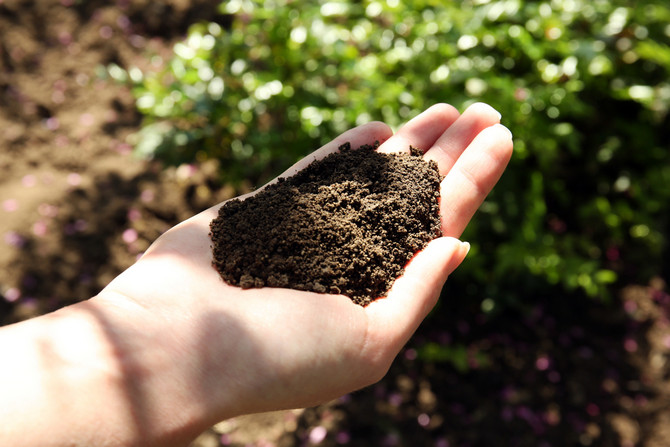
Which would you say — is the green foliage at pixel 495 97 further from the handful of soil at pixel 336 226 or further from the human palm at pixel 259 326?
the human palm at pixel 259 326

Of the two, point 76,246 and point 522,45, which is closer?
point 522,45

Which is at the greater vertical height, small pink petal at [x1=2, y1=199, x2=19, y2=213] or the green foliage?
the green foliage

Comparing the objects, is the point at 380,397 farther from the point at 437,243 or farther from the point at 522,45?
the point at 522,45

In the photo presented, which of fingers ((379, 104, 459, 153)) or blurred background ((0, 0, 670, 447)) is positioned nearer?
fingers ((379, 104, 459, 153))

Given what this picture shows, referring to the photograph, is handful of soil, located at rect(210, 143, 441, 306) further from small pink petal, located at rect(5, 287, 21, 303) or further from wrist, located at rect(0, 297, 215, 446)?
small pink petal, located at rect(5, 287, 21, 303)

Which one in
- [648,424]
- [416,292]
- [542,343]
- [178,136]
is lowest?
[648,424]

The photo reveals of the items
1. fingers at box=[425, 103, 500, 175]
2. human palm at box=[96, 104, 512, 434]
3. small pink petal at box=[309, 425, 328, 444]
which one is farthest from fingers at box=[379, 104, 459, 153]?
small pink petal at box=[309, 425, 328, 444]

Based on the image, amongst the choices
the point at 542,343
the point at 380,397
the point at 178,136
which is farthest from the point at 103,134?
the point at 542,343
